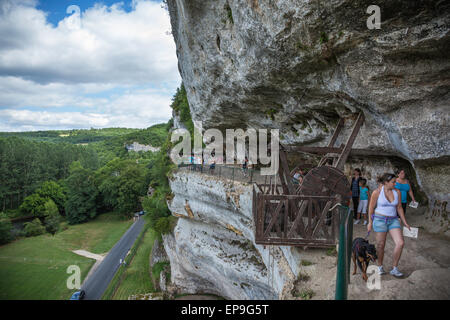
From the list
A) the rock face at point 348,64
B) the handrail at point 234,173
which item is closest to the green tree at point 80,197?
the handrail at point 234,173

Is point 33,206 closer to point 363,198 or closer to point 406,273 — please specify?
point 363,198

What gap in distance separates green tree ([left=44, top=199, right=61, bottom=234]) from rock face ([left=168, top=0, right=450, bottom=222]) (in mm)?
Result: 39170

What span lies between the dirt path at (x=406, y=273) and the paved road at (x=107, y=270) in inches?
819

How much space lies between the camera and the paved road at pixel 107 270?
20703mm

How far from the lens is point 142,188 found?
138 ft

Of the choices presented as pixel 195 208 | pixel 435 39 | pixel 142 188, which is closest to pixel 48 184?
pixel 142 188

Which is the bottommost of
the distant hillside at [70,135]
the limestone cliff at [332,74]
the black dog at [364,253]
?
the black dog at [364,253]

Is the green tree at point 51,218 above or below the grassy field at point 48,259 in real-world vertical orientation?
above

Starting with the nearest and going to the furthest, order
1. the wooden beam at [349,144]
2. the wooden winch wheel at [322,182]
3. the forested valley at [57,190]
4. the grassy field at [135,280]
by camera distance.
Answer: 1. the wooden winch wheel at [322,182]
2. the wooden beam at [349,144]
3. the grassy field at [135,280]
4. the forested valley at [57,190]

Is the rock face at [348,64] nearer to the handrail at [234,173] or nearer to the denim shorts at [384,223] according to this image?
the denim shorts at [384,223]

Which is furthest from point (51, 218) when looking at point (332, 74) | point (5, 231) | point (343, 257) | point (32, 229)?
point (343, 257)
